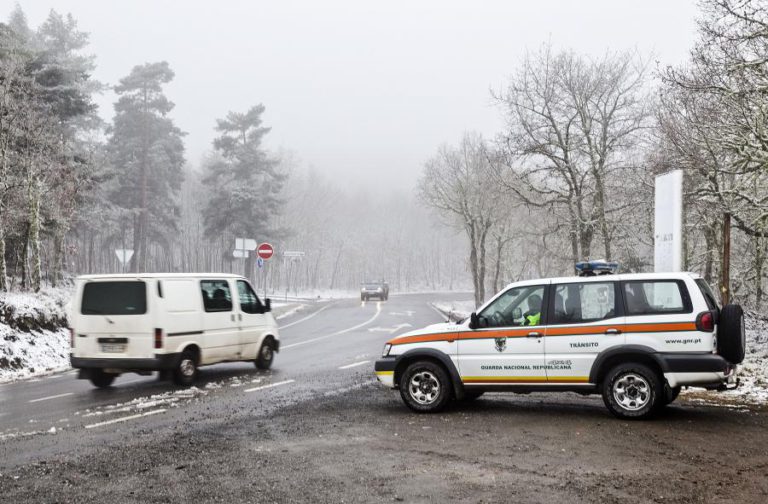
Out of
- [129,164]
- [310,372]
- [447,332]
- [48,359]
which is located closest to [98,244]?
[129,164]

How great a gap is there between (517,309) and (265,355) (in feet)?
22.6

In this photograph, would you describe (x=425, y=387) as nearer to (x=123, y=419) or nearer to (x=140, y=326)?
(x=123, y=419)

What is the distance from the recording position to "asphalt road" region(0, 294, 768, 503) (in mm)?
5453

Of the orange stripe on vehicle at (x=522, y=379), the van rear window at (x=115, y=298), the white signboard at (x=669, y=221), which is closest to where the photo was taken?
the orange stripe on vehicle at (x=522, y=379)

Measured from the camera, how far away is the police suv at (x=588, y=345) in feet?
26.4

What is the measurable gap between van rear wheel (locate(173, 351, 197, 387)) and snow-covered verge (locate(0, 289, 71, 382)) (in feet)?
15.9

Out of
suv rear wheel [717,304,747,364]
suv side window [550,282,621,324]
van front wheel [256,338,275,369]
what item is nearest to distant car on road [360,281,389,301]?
van front wheel [256,338,275,369]

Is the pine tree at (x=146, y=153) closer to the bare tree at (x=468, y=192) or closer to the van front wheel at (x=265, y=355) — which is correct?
the bare tree at (x=468, y=192)

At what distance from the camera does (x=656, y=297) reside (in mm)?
8312

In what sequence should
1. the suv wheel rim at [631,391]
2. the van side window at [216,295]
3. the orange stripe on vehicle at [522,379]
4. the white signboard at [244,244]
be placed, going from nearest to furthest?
the suv wheel rim at [631,391] < the orange stripe on vehicle at [522,379] < the van side window at [216,295] < the white signboard at [244,244]

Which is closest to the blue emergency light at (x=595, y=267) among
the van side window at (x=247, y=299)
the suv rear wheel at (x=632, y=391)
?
the suv rear wheel at (x=632, y=391)

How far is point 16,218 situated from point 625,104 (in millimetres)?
23015

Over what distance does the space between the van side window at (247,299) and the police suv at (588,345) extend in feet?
16.6

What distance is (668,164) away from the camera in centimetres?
1738
